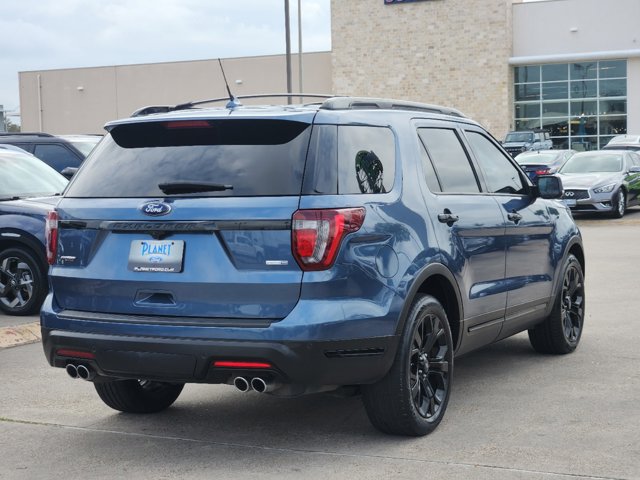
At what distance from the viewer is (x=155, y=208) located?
210 inches

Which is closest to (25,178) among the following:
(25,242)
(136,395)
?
(25,242)

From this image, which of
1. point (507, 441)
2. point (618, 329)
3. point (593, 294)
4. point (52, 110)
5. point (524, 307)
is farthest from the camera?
point (52, 110)

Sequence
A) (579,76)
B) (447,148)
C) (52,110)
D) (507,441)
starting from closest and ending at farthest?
(507,441), (447,148), (579,76), (52,110)

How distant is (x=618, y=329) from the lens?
30.0 feet

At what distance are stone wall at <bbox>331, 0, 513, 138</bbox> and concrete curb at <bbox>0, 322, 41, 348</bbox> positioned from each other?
46967 mm

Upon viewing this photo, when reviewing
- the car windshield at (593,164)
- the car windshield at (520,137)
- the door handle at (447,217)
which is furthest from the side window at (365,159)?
the car windshield at (520,137)

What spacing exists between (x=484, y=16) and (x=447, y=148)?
167ft

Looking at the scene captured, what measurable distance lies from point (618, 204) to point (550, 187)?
1690 centimetres

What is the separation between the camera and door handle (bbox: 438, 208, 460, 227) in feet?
19.8

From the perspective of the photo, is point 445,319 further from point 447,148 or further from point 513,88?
point 513,88

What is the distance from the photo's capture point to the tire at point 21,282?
10578mm

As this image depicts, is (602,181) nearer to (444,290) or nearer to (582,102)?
(444,290)

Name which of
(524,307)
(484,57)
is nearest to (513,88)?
(484,57)

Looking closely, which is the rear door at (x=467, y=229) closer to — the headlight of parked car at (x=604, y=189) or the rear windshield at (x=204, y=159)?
the rear windshield at (x=204, y=159)
